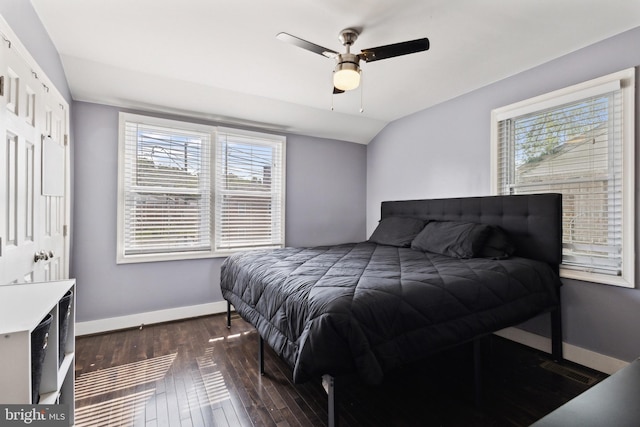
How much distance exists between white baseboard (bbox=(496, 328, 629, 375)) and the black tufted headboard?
663 mm

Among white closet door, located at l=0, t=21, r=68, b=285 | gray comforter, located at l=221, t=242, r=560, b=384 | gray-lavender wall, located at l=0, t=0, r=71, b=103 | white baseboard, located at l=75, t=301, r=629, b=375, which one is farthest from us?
white baseboard, located at l=75, t=301, r=629, b=375

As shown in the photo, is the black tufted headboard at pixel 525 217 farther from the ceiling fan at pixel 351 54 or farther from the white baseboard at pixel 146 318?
the white baseboard at pixel 146 318

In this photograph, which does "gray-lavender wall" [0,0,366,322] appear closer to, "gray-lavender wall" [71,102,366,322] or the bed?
"gray-lavender wall" [71,102,366,322]

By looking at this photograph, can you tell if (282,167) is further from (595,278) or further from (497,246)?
(595,278)

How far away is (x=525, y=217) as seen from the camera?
2.66 metres

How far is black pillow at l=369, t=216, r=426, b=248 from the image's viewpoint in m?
3.34

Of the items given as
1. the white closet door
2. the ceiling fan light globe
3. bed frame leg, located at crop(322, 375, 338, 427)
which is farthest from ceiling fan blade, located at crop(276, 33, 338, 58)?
bed frame leg, located at crop(322, 375, 338, 427)

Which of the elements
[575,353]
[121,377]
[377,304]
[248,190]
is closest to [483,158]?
[575,353]

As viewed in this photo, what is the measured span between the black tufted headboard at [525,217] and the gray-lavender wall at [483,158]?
0.64 ft

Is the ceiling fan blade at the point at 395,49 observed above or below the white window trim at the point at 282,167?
above

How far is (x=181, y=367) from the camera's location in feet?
7.63

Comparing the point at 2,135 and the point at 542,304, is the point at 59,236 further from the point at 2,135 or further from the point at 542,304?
the point at 542,304

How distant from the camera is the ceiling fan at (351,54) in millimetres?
1886

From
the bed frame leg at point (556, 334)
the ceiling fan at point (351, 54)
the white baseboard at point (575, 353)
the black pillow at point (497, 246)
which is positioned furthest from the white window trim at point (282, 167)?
the bed frame leg at point (556, 334)
